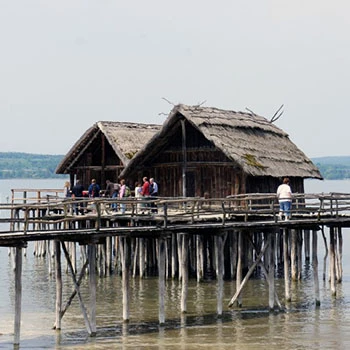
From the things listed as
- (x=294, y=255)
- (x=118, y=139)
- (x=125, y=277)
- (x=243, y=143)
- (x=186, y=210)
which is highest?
(x=118, y=139)

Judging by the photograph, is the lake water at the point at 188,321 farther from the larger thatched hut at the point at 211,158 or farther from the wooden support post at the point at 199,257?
the larger thatched hut at the point at 211,158

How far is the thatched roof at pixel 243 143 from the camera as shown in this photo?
1558 inches

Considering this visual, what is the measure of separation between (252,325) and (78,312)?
5.70 metres

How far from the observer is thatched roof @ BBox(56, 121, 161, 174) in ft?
145

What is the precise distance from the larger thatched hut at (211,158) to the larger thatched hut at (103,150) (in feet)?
6.42

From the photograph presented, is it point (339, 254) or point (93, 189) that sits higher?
point (93, 189)

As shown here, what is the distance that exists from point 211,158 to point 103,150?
679cm

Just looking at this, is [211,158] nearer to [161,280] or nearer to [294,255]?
[294,255]

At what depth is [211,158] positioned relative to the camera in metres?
40.4

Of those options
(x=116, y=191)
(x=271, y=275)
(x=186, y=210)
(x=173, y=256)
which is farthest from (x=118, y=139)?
(x=271, y=275)

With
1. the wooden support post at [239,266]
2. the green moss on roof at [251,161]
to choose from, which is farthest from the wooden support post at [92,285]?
the green moss on roof at [251,161]

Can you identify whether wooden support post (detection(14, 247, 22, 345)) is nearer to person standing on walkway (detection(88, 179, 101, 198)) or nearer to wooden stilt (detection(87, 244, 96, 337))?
wooden stilt (detection(87, 244, 96, 337))

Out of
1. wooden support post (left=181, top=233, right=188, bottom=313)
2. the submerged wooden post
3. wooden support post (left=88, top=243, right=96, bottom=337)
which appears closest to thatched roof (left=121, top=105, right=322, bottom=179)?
the submerged wooden post

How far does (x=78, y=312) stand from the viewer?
3225cm
